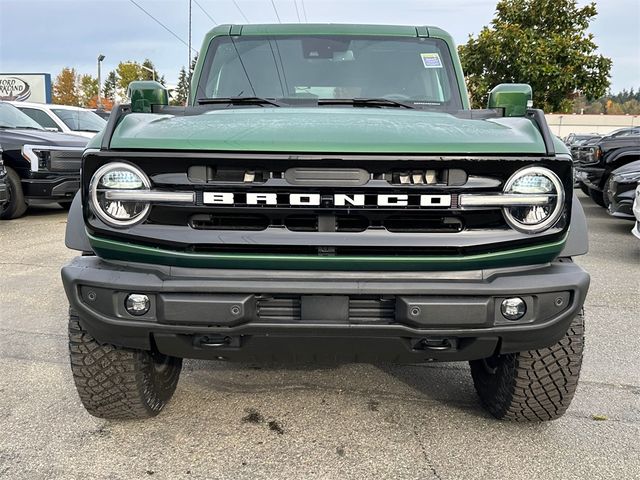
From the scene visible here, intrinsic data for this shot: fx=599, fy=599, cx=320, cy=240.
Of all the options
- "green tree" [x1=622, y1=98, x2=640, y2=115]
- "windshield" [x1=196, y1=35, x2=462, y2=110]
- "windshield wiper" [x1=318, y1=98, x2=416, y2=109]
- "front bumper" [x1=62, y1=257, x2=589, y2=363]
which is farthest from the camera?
"green tree" [x1=622, y1=98, x2=640, y2=115]

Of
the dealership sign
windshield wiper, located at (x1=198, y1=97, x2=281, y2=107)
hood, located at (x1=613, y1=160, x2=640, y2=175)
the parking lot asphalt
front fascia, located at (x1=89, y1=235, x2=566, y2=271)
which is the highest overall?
the dealership sign

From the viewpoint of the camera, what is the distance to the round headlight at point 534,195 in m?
2.21

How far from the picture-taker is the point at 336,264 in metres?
2.17

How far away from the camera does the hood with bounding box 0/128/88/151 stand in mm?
8906

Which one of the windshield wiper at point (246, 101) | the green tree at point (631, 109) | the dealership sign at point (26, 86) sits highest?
the green tree at point (631, 109)

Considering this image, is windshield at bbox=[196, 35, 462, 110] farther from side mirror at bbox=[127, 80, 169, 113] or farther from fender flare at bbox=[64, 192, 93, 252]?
fender flare at bbox=[64, 192, 93, 252]

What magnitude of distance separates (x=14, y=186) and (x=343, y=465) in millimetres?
8102

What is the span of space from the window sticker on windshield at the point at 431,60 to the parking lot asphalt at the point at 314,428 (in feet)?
5.97

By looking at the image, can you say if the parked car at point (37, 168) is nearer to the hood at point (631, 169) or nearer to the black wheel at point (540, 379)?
the black wheel at point (540, 379)

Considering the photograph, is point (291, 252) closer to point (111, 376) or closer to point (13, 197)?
point (111, 376)

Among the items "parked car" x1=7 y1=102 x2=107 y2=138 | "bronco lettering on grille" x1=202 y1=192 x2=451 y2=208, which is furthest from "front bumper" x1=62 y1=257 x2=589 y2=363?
"parked car" x1=7 y1=102 x2=107 y2=138

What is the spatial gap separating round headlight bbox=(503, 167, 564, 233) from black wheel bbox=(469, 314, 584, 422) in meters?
0.60

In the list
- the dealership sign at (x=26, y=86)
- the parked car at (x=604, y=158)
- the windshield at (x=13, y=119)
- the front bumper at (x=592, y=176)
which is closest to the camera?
the windshield at (x=13, y=119)

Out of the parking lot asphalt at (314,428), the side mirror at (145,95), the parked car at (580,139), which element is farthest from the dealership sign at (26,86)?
the side mirror at (145,95)
